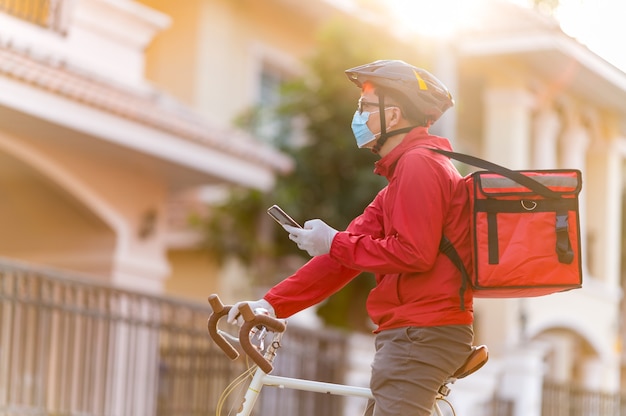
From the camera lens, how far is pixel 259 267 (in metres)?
16.9

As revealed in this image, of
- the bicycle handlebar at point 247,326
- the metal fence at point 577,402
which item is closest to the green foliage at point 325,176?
the metal fence at point 577,402

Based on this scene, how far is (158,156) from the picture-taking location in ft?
41.3

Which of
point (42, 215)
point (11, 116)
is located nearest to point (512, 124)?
point (42, 215)

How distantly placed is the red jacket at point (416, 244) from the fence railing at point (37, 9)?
6.02 m

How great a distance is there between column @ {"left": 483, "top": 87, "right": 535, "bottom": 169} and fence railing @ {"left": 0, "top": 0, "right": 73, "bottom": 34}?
438 inches

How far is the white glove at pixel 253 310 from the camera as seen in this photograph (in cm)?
405

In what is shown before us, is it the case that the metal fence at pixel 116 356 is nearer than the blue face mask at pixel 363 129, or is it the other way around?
the blue face mask at pixel 363 129

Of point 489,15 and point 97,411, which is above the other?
point 489,15

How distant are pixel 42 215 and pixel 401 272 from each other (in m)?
10.2

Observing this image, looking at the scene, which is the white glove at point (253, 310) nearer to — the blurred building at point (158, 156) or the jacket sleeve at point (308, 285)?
the jacket sleeve at point (308, 285)

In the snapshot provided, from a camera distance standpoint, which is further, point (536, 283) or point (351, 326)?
point (351, 326)

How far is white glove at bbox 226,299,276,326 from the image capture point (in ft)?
13.3

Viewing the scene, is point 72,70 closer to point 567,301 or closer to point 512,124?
point 512,124

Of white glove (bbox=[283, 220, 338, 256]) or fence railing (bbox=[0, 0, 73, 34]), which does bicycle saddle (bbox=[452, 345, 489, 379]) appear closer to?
white glove (bbox=[283, 220, 338, 256])
